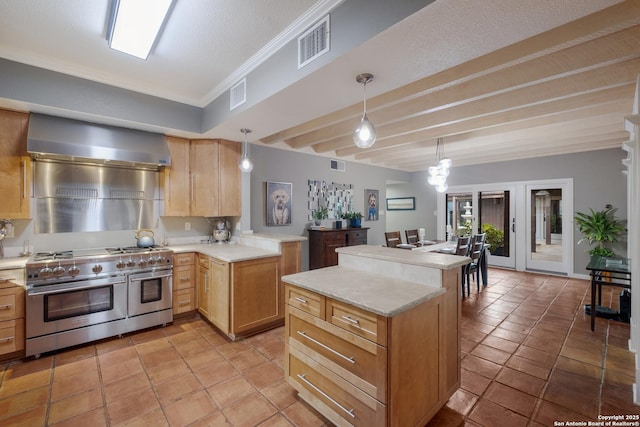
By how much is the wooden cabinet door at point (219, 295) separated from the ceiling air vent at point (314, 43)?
213cm

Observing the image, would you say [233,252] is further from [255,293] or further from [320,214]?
[320,214]

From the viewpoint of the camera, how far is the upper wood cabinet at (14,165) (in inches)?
105

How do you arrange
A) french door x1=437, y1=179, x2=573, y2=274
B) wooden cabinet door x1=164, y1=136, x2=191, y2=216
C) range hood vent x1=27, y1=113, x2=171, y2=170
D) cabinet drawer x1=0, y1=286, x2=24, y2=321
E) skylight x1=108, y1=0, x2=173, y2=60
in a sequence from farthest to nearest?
french door x1=437, y1=179, x2=573, y2=274, wooden cabinet door x1=164, y1=136, x2=191, y2=216, range hood vent x1=27, y1=113, x2=171, y2=170, cabinet drawer x1=0, y1=286, x2=24, y2=321, skylight x1=108, y1=0, x2=173, y2=60

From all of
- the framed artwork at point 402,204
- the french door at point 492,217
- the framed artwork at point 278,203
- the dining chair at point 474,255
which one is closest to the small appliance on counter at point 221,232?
the framed artwork at point 278,203

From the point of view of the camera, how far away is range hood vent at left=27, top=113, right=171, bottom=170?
2695mm

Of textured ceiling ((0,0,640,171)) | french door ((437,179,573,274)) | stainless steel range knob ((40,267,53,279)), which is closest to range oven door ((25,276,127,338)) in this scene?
stainless steel range knob ((40,267,53,279))

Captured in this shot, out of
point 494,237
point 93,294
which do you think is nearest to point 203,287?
point 93,294

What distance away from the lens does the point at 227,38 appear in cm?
218

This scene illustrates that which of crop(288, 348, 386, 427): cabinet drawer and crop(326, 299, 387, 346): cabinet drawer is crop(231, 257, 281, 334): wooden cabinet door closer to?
crop(288, 348, 386, 427): cabinet drawer

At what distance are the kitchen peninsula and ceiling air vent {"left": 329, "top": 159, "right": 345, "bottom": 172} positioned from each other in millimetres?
2509

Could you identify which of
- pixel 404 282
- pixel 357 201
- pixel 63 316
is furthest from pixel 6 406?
pixel 357 201

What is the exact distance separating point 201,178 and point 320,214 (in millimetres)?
2160

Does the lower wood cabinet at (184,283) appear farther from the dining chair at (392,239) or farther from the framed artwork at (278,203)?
the dining chair at (392,239)

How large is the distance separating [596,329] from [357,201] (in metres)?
4.05
